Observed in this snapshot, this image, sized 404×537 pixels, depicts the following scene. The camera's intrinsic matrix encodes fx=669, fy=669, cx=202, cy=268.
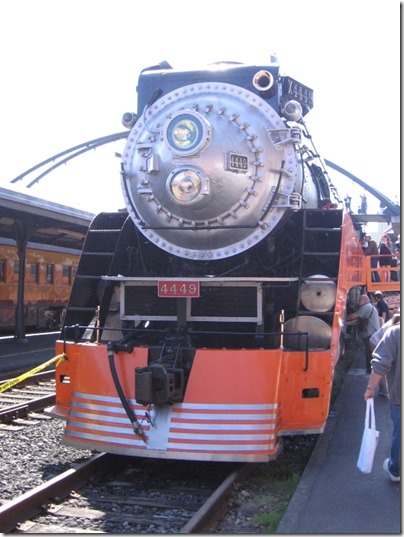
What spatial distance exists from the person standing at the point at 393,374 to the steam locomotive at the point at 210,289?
2.09ft

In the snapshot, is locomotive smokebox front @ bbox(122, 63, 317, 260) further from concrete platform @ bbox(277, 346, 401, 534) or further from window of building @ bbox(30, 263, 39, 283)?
window of building @ bbox(30, 263, 39, 283)

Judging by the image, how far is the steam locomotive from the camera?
5254 mm

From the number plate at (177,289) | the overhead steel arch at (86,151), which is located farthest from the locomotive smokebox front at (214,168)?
the overhead steel arch at (86,151)

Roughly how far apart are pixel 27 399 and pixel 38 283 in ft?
33.4

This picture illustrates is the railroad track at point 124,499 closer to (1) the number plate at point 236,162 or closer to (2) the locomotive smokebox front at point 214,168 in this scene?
(2) the locomotive smokebox front at point 214,168

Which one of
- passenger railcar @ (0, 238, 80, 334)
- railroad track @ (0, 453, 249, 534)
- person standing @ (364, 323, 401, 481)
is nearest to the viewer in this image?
railroad track @ (0, 453, 249, 534)

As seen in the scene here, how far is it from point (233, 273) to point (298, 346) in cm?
101

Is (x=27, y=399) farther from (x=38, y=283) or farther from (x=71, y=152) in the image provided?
(x=71, y=152)

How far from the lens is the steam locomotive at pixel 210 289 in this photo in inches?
207

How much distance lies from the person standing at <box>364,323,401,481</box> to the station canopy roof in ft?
27.9

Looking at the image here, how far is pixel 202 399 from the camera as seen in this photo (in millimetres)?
5281

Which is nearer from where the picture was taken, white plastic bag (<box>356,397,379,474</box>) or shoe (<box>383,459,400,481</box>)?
white plastic bag (<box>356,397,379,474</box>)

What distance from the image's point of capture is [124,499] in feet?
16.2

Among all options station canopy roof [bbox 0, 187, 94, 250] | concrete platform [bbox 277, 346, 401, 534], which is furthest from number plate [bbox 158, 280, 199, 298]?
station canopy roof [bbox 0, 187, 94, 250]
